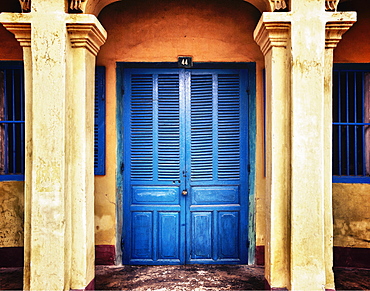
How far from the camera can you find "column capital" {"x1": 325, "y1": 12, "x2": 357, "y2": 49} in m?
3.32

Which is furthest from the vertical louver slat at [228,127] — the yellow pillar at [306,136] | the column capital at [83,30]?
the column capital at [83,30]

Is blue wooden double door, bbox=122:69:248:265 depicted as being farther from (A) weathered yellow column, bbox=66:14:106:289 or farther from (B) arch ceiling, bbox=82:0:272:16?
(A) weathered yellow column, bbox=66:14:106:289

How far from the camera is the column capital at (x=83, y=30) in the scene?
3.29 metres

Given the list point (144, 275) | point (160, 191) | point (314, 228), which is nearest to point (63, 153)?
point (160, 191)

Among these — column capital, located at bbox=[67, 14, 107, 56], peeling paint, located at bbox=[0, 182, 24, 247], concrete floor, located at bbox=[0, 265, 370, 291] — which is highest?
column capital, located at bbox=[67, 14, 107, 56]

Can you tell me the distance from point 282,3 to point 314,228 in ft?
7.62

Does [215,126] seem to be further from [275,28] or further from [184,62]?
[275,28]

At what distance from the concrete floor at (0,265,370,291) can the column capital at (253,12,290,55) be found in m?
2.91

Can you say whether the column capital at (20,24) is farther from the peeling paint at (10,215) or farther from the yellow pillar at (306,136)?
the yellow pillar at (306,136)

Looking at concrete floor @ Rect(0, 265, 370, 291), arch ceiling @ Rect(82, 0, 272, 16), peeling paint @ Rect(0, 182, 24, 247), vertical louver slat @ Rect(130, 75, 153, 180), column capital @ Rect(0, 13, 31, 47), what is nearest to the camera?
column capital @ Rect(0, 13, 31, 47)

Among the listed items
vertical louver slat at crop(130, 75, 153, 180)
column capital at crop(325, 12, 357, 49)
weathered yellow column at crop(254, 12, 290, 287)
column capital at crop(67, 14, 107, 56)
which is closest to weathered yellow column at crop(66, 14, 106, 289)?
column capital at crop(67, 14, 107, 56)

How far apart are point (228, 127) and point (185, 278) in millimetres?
2158

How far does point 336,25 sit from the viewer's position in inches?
133

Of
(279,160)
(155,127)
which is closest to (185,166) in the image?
(155,127)
